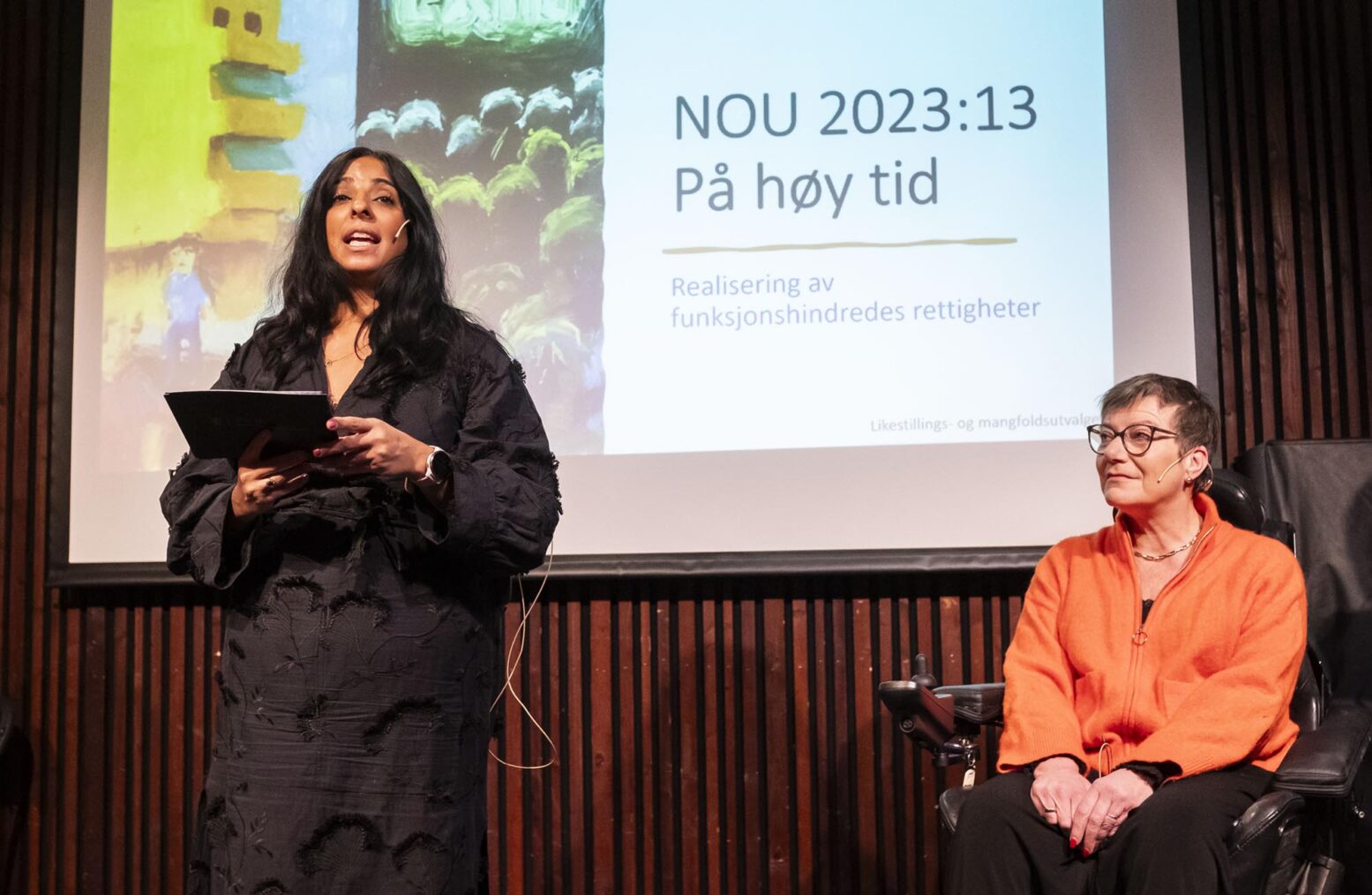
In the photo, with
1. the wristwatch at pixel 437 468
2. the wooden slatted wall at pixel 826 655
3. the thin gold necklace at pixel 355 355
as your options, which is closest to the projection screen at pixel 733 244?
the wooden slatted wall at pixel 826 655

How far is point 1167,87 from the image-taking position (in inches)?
136

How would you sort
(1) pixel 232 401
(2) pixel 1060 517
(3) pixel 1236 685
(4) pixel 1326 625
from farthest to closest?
(2) pixel 1060 517 < (4) pixel 1326 625 < (3) pixel 1236 685 < (1) pixel 232 401

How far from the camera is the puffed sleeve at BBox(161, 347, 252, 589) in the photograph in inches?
75.0

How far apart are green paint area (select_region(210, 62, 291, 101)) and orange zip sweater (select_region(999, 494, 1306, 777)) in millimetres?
2540

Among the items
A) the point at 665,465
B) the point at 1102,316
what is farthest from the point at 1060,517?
the point at 665,465

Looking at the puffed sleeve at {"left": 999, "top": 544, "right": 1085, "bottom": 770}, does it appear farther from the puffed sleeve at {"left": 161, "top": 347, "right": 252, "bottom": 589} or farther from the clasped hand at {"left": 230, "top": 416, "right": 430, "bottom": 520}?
the puffed sleeve at {"left": 161, "top": 347, "right": 252, "bottom": 589}

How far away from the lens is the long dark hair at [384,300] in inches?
80.6

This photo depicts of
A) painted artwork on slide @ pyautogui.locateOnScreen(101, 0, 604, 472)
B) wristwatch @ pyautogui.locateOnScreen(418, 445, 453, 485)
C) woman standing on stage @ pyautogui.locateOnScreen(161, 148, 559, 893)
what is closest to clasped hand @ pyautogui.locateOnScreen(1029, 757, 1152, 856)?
woman standing on stage @ pyautogui.locateOnScreen(161, 148, 559, 893)

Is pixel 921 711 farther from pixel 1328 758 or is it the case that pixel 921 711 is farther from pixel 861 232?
pixel 861 232

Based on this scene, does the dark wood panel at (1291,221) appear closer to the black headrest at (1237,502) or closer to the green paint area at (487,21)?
the black headrest at (1237,502)

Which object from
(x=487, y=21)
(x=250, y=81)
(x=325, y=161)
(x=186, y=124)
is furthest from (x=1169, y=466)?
(x=186, y=124)

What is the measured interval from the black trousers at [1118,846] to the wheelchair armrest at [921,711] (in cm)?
20

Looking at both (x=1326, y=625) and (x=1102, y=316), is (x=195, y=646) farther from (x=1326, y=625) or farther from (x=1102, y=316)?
(x=1326, y=625)

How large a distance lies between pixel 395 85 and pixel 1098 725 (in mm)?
2533
